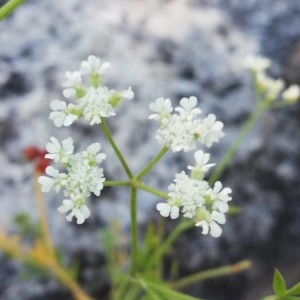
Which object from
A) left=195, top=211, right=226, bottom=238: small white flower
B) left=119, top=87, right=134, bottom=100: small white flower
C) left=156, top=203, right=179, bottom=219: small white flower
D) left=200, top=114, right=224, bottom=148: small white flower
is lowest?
left=195, top=211, right=226, bottom=238: small white flower

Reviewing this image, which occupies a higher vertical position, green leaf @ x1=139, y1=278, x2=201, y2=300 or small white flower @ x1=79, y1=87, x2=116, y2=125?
small white flower @ x1=79, y1=87, x2=116, y2=125

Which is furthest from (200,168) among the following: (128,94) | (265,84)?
(265,84)

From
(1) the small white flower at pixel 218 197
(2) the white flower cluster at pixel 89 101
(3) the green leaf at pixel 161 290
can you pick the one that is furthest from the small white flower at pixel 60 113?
(3) the green leaf at pixel 161 290

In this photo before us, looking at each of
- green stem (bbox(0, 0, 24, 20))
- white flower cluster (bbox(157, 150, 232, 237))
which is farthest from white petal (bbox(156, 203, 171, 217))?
green stem (bbox(0, 0, 24, 20))

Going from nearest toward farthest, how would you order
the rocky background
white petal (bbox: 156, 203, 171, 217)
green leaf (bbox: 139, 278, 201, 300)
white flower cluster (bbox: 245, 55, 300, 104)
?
1. white petal (bbox: 156, 203, 171, 217)
2. green leaf (bbox: 139, 278, 201, 300)
3. white flower cluster (bbox: 245, 55, 300, 104)
4. the rocky background

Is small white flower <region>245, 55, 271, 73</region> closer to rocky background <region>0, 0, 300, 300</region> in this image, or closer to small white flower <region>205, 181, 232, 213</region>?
rocky background <region>0, 0, 300, 300</region>

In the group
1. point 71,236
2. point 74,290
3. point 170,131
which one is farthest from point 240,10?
point 170,131

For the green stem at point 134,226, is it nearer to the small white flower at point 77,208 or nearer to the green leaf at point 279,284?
the small white flower at point 77,208
